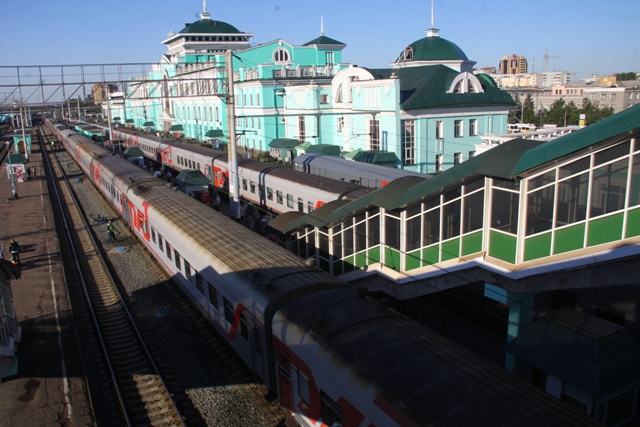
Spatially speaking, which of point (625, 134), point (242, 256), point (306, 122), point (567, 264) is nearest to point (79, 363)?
point (242, 256)

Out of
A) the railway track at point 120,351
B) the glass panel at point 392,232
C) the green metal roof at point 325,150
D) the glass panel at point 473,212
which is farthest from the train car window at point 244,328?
the green metal roof at point 325,150

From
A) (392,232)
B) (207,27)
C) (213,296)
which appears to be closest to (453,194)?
(392,232)

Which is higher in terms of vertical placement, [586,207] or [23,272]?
[586,207]

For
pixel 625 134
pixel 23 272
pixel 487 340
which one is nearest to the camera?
pixel 625 134

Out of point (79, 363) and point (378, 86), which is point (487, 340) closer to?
point (79, 363)

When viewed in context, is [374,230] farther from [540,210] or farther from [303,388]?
[303,388]

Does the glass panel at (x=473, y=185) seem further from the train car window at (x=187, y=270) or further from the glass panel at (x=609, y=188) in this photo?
the train car window at (x=187, y=270)

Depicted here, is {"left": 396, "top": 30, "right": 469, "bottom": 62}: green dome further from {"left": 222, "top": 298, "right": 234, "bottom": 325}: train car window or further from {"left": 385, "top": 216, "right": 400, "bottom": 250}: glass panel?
{"left": 222, "top": 298, "right": 234, "bottom": 325}: train car window

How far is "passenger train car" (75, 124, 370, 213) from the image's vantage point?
1788cm

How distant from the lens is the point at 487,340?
38.8 ft

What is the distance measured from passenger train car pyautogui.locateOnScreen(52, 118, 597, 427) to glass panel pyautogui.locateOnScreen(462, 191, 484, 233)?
245 centimetres

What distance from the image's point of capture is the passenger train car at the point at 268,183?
17875 millimetres

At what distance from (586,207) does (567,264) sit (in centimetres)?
92

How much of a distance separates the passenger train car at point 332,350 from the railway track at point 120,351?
4.23ft
